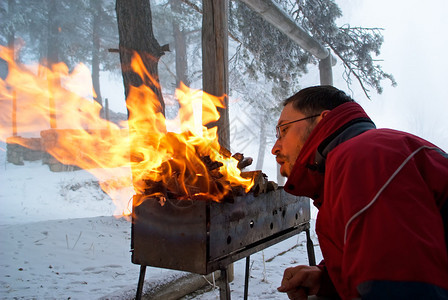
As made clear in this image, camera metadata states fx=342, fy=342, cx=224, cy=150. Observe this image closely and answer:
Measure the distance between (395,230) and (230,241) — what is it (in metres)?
1.61

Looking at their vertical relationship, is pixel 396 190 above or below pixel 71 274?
above

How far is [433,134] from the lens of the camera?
2066 inches

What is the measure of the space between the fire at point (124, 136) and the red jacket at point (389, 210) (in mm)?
1335

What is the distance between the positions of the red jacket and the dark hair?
1.93 feet

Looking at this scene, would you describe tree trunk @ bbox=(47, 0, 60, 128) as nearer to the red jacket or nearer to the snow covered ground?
the snow covered ground

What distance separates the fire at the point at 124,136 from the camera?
9.02 ft

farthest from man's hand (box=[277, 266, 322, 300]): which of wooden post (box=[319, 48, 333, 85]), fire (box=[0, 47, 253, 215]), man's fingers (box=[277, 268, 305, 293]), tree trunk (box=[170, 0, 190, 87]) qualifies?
tree trunk (box=[170, 0, 190, 87])

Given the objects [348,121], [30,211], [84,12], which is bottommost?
[30,211]

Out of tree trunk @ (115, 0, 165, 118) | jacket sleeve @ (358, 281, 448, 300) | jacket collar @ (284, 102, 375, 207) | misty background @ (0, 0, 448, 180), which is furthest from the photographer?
misty background @ (0, 0, 448, 180)

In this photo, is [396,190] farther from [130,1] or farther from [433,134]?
[433,134]

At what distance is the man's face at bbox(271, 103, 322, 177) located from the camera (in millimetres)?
2076

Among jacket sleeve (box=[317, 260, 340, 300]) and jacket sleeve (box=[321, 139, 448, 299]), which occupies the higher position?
jacket sleeve (box=[321, 139, 448, 299])

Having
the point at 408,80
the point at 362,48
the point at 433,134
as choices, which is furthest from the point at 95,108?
the point at 408,80

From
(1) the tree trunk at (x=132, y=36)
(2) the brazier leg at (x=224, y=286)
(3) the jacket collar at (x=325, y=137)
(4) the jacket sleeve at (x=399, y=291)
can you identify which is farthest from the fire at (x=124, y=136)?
(4) the jacket sleeve at (x=399, y=291)
